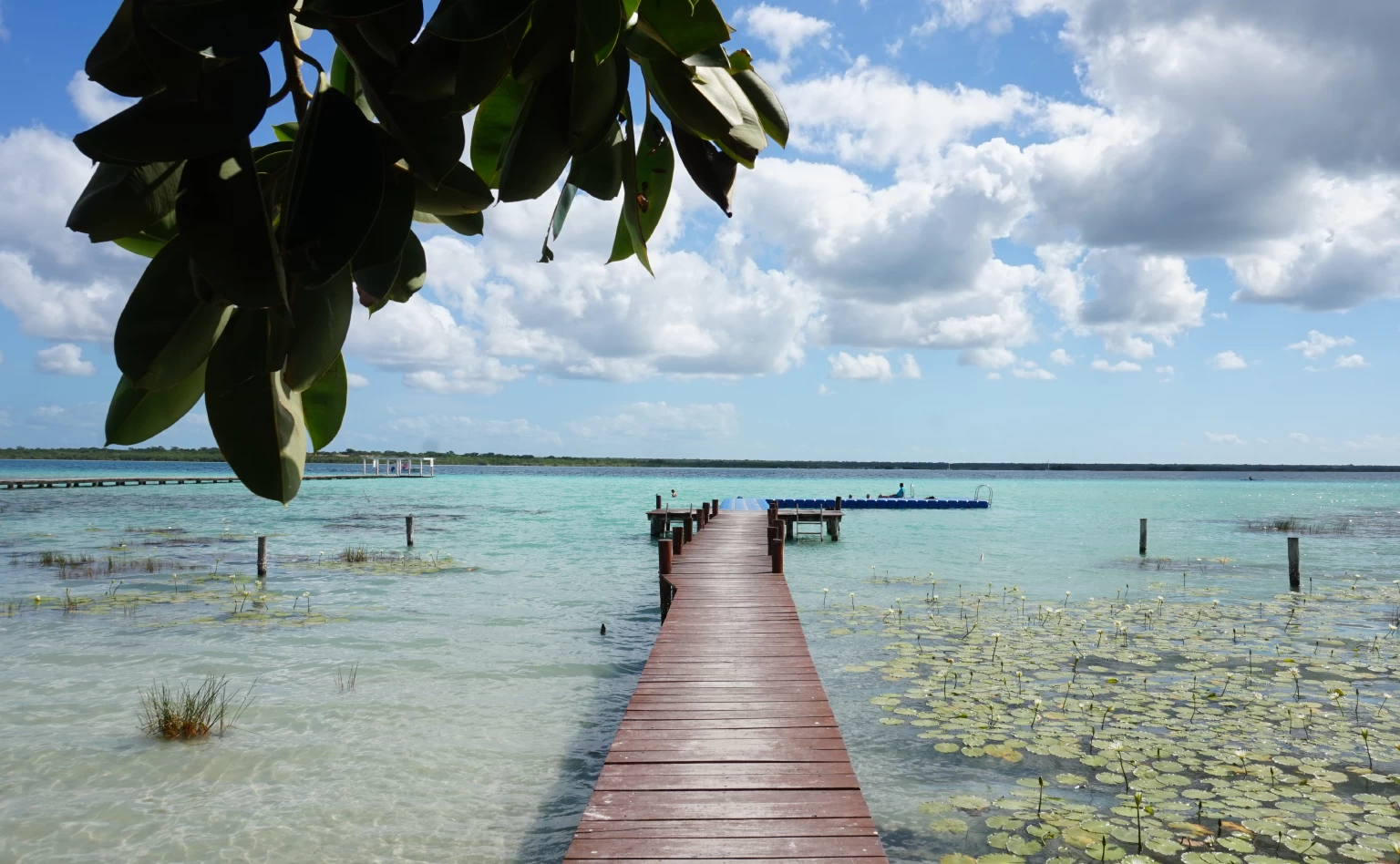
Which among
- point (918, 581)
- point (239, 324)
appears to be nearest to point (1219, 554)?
point (918, 581)

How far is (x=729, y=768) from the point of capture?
4.82 m

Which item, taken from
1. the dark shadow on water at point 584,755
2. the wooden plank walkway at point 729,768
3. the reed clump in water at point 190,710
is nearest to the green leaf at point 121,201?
the wooden plank walkway at point 729,768

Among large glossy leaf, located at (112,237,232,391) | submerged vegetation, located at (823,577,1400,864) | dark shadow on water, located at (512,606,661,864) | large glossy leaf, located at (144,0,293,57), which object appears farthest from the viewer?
dark shadow on water, located at (512,606,661,864)

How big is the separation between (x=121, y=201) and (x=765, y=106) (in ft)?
1.34

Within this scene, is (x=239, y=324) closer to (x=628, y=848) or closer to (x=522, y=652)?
(x=628, y=848)

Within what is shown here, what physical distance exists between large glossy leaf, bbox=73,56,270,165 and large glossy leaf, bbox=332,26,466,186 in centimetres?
5

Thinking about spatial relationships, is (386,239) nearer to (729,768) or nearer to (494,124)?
(494,124)

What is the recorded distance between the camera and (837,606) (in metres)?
14.2

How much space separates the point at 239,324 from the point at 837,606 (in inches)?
561

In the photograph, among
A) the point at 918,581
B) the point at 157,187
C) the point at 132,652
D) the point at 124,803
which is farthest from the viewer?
the point at 918,581

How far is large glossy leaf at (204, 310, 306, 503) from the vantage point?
1.73 ft

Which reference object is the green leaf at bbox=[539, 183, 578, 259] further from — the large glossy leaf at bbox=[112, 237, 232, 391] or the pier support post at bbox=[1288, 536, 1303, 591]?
the pier support post at bbox=[1288, 536, 1303, 591]

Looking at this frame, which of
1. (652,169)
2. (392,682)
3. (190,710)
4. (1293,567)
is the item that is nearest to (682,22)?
(652,169)

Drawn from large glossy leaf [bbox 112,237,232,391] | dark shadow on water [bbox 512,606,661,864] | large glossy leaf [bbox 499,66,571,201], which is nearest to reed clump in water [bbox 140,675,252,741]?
dark shadow on water [bbox 512,606,661,864]
